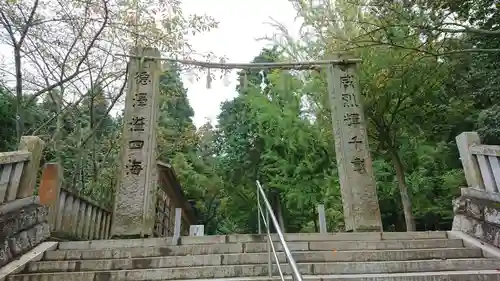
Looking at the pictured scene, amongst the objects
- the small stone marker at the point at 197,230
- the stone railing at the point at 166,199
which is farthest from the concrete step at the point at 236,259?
the stone railing at the point at 166,199

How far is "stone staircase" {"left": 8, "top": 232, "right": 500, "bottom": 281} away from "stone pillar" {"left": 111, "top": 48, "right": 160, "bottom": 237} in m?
1.14

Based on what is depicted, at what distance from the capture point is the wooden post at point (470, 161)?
5577 millimetres

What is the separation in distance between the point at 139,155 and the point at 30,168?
200 centimetres

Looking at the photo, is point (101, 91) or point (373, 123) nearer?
point (373, 123)

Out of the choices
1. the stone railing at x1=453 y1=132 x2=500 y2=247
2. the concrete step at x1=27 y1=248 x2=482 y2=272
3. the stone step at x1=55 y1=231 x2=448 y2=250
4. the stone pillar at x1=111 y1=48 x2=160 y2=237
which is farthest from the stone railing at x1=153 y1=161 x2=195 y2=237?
the stone railing at x1=453 y1=132 x2=500 y2=247

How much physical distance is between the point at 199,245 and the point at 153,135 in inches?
116

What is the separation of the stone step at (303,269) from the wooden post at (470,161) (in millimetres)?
1510

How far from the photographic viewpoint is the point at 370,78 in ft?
33.9

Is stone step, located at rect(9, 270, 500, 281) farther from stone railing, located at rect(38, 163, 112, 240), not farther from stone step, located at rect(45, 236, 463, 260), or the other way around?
stone railing, located at rect(38, 163, 112, 240)

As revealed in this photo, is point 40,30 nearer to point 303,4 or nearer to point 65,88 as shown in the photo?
point 65,88

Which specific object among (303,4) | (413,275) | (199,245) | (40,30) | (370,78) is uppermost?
(303,4)

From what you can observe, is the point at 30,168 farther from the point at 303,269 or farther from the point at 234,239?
the point at 303,269

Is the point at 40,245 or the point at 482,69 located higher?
the point at 482,69

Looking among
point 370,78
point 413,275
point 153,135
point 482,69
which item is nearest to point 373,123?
point 370,78
